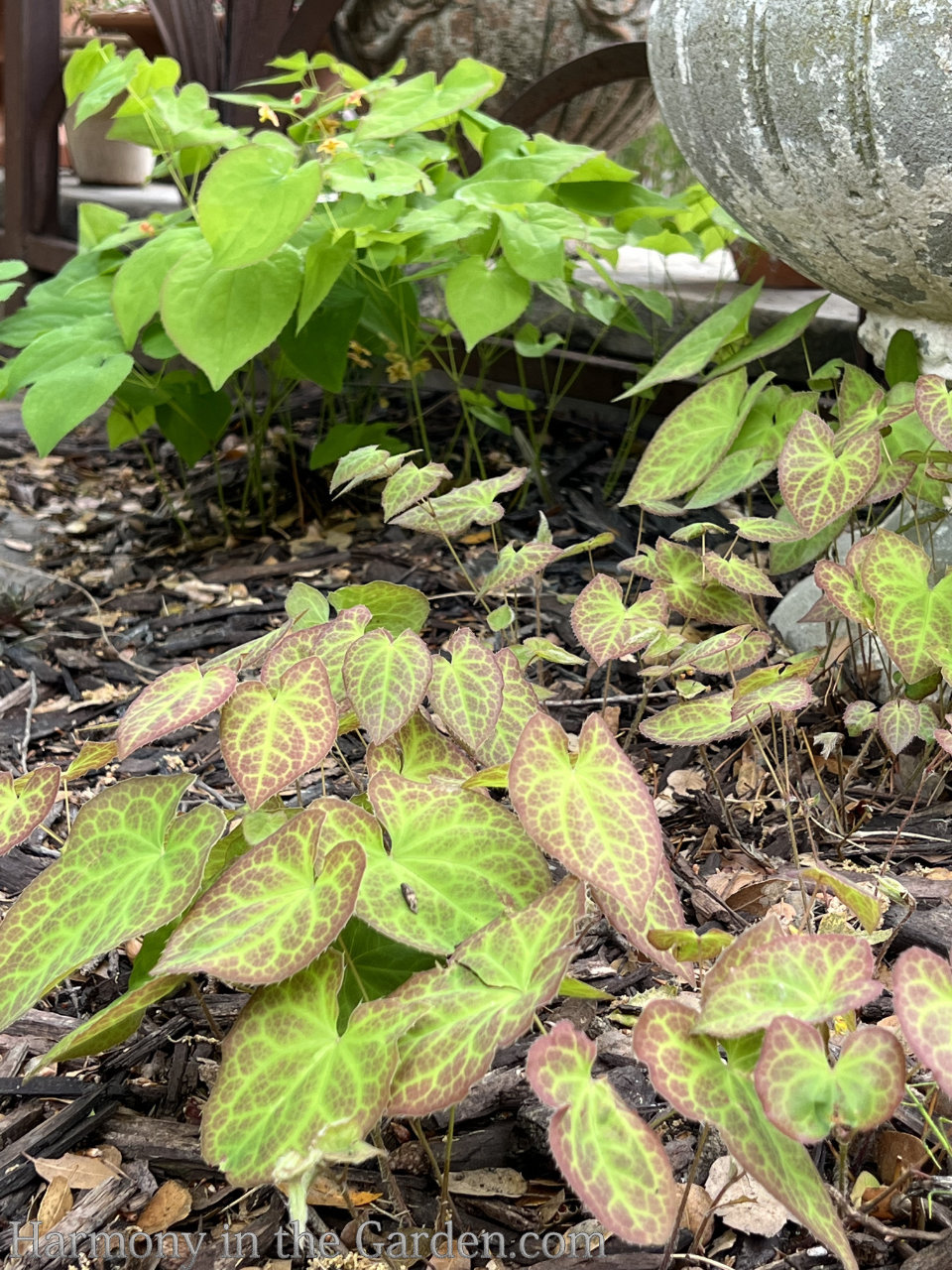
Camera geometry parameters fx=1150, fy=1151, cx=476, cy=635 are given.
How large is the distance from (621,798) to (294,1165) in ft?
0.96

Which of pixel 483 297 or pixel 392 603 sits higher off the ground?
pixel 483 297

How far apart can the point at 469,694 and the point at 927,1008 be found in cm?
46

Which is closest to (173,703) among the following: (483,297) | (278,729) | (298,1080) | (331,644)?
(278,729)

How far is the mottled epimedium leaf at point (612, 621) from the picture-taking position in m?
1.05

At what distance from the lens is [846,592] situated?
108 centimetres

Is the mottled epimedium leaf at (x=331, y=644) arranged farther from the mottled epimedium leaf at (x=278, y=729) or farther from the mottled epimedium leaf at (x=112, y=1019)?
the mottled epimedium leaf at (x=112, y=1019)

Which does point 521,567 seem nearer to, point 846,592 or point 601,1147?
point 846,592

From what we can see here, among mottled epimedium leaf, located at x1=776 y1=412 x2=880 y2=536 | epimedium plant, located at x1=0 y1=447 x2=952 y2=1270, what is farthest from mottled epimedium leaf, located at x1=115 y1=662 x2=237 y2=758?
mottled epimedium leaf, located at x1=776 y1=412 x2=880 y2=536

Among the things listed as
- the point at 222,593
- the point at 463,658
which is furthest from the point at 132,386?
the point at 463,658

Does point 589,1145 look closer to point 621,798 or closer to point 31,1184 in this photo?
point 621,798

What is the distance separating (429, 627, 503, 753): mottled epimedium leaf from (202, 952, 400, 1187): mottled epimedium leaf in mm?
256

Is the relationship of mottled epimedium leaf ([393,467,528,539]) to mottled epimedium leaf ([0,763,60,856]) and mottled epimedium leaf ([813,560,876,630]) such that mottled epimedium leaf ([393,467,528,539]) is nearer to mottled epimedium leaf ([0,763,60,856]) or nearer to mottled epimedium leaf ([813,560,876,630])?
mottled epimedium leaf ([813,560,876,630])

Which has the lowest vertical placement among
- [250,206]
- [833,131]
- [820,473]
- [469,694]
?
[469,694]

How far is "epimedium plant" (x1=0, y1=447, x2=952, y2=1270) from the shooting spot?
0.61 metres
